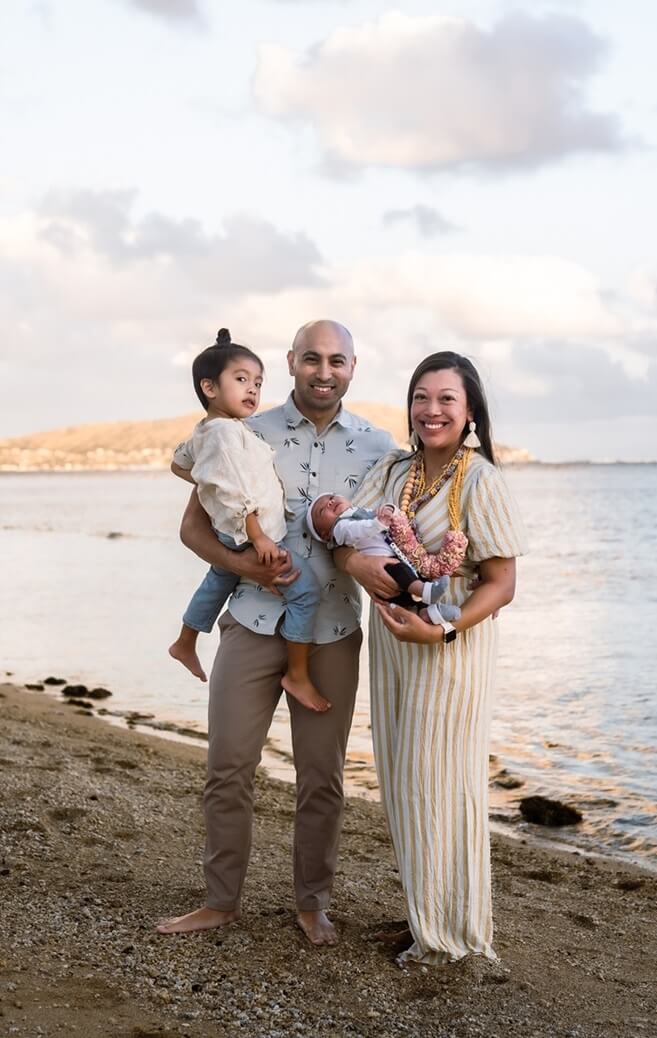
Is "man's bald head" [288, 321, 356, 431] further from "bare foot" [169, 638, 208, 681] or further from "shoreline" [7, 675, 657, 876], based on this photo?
"shoreline" [7, 675, 657, 876]

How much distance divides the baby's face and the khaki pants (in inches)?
18.8

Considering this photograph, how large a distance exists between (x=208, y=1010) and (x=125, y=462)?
139633 mm

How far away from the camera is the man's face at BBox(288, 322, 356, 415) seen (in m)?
4.12

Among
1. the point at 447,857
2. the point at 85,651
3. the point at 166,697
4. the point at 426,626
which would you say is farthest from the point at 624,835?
the point at 85,651

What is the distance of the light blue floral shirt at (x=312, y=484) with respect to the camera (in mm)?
4188

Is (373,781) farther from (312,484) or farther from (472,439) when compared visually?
(472,439)

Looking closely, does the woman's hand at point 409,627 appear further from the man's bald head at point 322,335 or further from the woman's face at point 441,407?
the man's bald head at point 322,335

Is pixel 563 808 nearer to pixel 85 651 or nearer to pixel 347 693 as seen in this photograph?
pixel 347 693

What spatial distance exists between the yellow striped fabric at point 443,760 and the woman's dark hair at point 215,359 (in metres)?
0.70

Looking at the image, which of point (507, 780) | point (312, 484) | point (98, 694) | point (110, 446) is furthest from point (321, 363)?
point (110, 446)

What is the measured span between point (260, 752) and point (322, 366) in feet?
4.75

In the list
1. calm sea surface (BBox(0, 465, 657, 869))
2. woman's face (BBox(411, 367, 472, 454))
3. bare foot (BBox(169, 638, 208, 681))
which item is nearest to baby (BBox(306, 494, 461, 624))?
woman's face (BBox(411, 367, 472, 454))

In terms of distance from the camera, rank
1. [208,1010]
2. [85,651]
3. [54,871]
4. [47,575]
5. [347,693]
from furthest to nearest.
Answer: [47,575] < [85,651] < [54,871] < [347,693] < [208,1010]

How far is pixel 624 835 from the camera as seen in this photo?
7004mm
